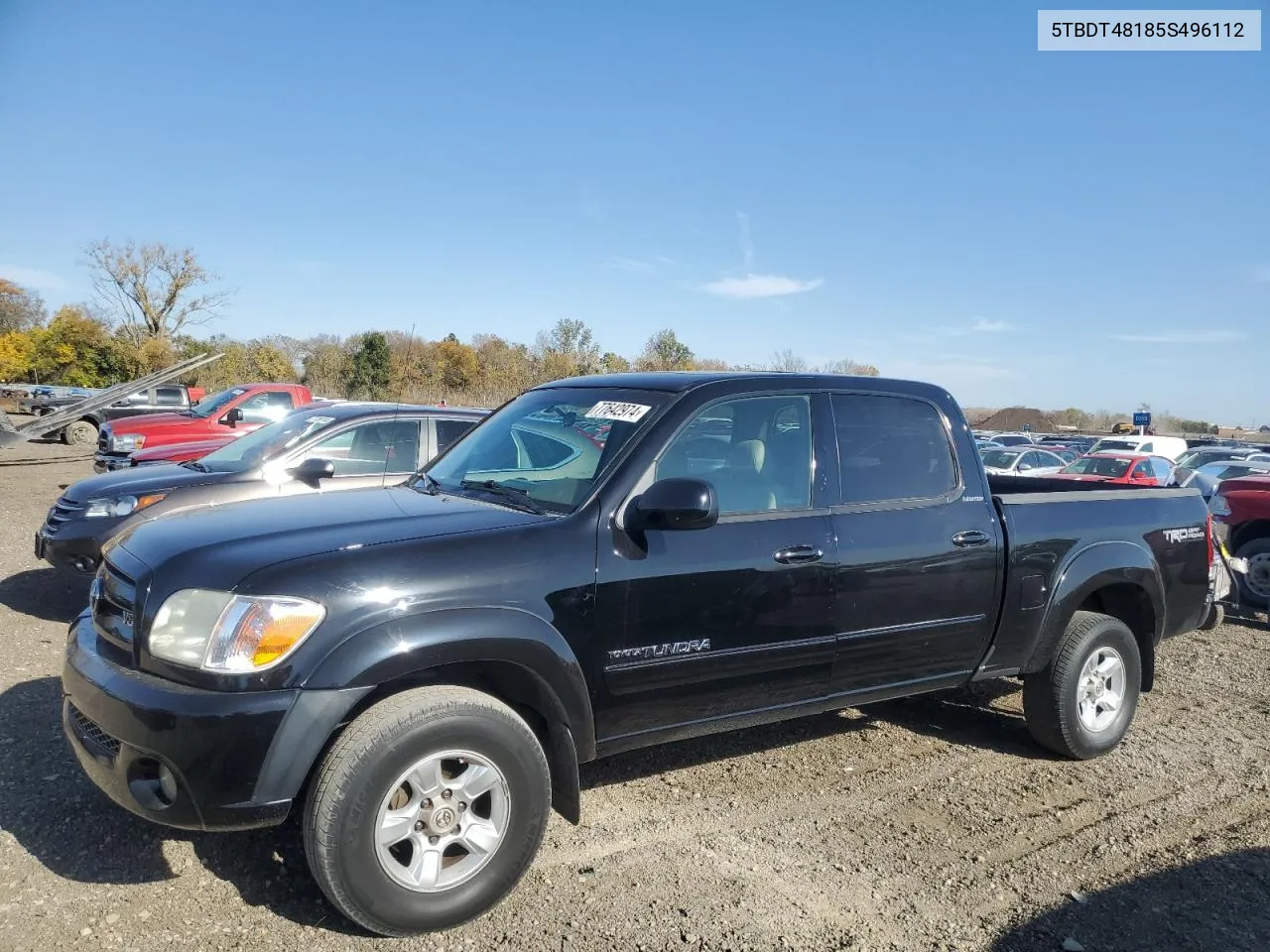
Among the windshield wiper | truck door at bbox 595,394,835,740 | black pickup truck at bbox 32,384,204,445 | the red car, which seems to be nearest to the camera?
truck door at bbox 595,394,835,740

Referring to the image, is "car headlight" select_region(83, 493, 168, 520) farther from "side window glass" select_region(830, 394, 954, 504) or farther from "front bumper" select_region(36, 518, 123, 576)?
"side window glass" select_region(830, 394, 954, 504)

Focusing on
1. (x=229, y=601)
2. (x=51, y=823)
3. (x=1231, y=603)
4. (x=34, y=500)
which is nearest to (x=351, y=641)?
(x=229, y=601)

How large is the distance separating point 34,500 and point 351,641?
13.2 m

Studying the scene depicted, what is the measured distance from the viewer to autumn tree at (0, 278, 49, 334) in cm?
6544

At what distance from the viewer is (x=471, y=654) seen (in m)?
2.93

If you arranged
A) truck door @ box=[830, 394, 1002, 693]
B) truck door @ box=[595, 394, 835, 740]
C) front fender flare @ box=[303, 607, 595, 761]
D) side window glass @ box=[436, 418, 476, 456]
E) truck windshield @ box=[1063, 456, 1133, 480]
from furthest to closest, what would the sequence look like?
1. truck windshield @ box=[1063, 456, 1133, 480]
2. side window glass @ box=[436, 418, 476, 456]
3. truck door @ box=[830, 394, 1002, 693]
4. truck door @ box=[595, 394, 835, 740]
5. front fender flare @ box=[303, 607, 595, 761]

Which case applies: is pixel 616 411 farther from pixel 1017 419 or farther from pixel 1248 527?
pixel 1017 419

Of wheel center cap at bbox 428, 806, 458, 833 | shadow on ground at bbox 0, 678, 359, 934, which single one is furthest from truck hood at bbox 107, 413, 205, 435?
wheel center cap at bbox 428, 806, 458, 833

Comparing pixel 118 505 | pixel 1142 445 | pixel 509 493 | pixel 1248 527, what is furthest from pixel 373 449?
pixel 1142 445

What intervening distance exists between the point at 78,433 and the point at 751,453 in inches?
1012

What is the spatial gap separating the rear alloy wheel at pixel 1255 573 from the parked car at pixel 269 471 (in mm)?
7623

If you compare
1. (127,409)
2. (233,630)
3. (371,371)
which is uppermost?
(371,371)

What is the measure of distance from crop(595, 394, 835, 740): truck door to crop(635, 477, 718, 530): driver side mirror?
0.33ft

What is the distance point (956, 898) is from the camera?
10.9ft
